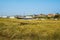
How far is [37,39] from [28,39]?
103cm

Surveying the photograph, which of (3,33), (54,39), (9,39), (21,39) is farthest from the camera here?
(3,33)

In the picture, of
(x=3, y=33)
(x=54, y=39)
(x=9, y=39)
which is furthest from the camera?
(x=3, y=33)

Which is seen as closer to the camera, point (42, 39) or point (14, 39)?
point (42, 39)

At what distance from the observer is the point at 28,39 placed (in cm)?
1798

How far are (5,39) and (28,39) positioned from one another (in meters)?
3.67

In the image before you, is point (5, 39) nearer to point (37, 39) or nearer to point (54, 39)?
point (37, 39)

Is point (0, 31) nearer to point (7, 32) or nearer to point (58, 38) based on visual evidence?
point (7, 32)

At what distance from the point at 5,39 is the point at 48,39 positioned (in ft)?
18.2

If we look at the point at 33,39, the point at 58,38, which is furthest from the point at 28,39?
the point at 58,38

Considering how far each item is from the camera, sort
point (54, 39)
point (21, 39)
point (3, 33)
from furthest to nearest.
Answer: point (3, 33) → point (21, 39) → point (54, 39)

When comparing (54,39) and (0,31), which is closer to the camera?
(54,39)

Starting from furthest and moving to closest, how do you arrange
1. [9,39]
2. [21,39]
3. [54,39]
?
[9,39]
[21,39]
[54,39]

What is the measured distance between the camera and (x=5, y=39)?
66.8 feet

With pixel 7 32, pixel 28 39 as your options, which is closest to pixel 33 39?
pixel 28 39
